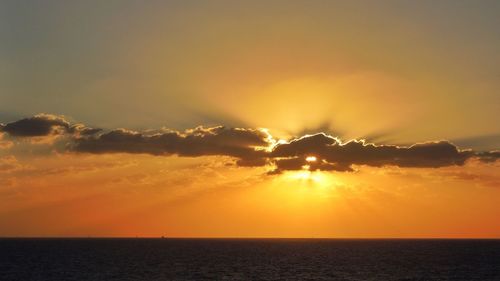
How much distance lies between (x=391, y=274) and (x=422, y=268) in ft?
85.8

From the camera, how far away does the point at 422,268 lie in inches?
6624

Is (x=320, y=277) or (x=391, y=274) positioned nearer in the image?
(x=320, y=277)

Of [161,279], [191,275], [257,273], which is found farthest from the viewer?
[257,273]

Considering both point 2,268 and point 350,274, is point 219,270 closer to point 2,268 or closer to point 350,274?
point 350,274

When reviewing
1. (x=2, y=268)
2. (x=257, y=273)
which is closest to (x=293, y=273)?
(x=257, y=273)

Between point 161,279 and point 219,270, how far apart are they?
1101 inches

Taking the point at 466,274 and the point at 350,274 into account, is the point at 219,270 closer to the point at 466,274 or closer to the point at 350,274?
the point at 350,274

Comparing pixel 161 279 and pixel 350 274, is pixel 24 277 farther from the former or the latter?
pixel 350 274

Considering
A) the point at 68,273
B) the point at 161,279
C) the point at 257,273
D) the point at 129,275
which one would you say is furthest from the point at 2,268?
the point at 257,273

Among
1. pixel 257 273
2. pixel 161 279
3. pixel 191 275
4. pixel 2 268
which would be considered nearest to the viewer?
pixel 161 279

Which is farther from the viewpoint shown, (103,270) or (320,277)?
(103,270)

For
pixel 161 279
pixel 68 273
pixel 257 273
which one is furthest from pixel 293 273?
pixel 68 273

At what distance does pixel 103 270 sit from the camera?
504 feet

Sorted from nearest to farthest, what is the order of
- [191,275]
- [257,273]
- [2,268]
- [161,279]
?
[161,279] < [191,275] < [257,273] < [2,268]
